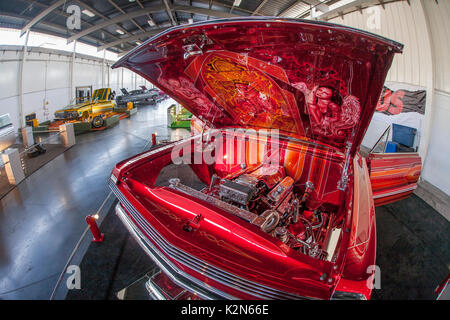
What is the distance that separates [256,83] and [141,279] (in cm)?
215

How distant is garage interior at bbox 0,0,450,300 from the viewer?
2.05 meters

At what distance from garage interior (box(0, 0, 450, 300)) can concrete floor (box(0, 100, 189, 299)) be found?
0.01 m

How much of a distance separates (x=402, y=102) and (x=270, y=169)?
4570 millimetres

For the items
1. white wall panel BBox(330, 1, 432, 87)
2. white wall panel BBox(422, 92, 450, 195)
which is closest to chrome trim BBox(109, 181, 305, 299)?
white wall panel BBox(422, 92, 450, 195)

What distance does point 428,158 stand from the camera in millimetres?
4012

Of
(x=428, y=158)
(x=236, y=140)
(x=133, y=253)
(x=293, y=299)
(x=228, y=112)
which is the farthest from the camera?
(x=428, y=158)

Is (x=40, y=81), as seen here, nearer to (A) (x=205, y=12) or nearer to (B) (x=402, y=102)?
(A) (x=205, y=12)

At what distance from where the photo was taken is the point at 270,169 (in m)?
2.53

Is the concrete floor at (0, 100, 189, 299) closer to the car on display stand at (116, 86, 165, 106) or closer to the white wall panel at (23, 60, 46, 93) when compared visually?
the white wall panel at (23, 60, 46, 93)

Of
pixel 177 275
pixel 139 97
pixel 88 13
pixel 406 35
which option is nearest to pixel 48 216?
pixel 177 275
